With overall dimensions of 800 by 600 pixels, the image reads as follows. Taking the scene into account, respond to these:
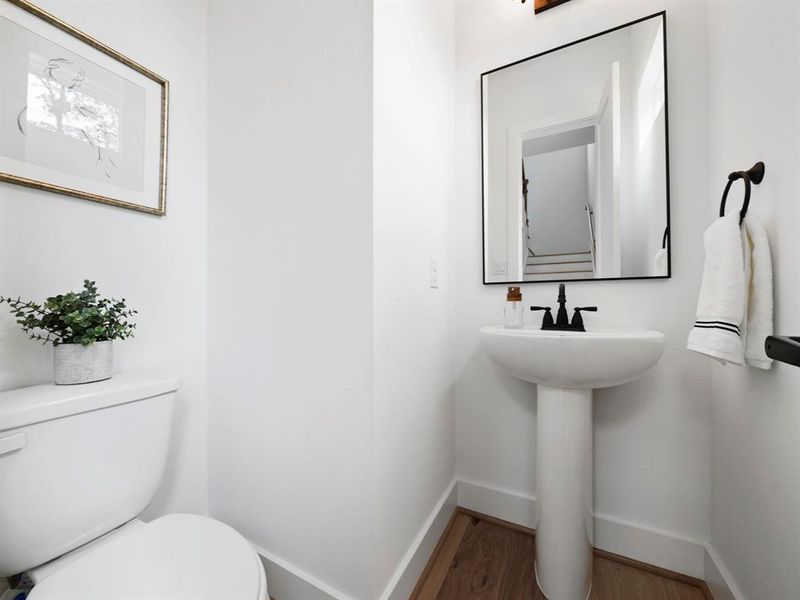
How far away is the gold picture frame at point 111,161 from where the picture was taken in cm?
77

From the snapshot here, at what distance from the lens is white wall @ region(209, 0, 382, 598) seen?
33.3 inches

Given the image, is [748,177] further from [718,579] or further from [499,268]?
[718,579]

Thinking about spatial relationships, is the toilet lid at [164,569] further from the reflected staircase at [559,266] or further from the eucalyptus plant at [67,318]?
the reflected staircase at [559,266]

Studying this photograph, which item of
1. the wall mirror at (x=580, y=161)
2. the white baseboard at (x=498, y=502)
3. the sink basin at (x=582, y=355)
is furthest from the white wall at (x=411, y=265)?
the sink basin at (x=582, y=355)

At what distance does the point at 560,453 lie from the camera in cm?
100

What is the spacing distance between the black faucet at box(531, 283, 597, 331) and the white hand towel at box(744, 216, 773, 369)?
37 cm

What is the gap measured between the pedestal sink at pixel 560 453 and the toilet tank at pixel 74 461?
98cm

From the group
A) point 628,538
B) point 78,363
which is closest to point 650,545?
point 628,538

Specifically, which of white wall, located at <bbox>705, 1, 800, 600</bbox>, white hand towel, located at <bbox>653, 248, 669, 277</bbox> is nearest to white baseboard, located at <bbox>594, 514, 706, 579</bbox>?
white wall, located at <bbox>705, 1, 800, 600</bbox>

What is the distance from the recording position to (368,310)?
0.83 metres

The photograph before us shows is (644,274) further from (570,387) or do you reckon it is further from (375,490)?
(375,490)

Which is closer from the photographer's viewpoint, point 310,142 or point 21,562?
point 21,562

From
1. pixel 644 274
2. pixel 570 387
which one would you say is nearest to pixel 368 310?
pixel 570 387

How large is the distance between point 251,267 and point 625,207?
132cm
